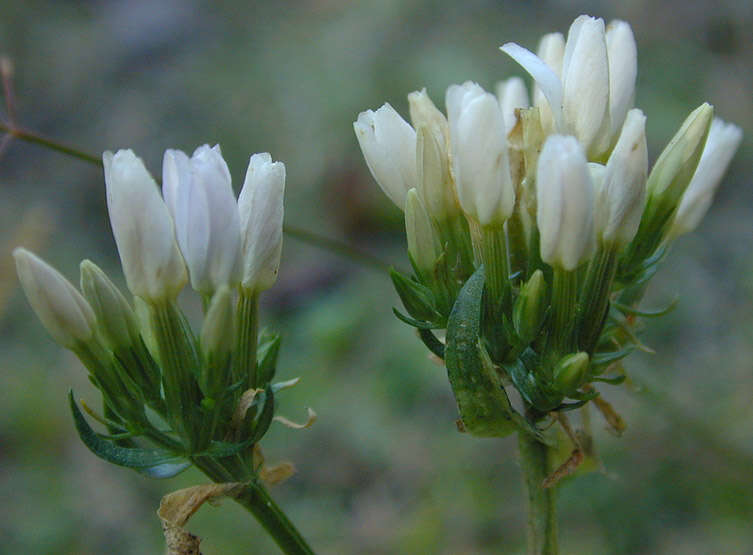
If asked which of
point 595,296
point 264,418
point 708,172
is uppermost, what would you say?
point 708,172

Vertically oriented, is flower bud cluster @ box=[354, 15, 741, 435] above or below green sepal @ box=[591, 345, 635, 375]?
above

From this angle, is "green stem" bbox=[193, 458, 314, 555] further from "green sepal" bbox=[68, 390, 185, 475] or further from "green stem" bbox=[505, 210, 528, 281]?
"green stem" bbox=[505, 210, 528, 281]

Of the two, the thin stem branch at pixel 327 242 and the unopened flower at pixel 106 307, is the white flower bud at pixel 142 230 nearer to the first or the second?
the unopened flower at pixel 106 307

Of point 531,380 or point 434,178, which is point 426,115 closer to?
point 434,178

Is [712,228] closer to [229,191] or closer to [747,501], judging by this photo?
[747,501]

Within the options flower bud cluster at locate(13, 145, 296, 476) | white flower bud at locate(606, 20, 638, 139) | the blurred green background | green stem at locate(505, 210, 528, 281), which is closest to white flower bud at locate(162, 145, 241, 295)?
flower bud cluster at locate(13, 145, 296, 476)

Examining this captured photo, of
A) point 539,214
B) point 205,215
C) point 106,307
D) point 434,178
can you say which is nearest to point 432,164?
point 434,178
